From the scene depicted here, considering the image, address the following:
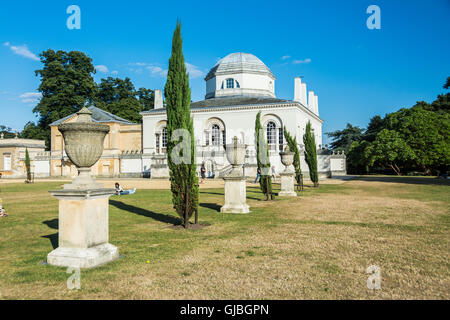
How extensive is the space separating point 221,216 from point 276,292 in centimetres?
620

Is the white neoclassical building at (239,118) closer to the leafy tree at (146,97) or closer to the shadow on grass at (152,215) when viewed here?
the leafy tree at (146,97)

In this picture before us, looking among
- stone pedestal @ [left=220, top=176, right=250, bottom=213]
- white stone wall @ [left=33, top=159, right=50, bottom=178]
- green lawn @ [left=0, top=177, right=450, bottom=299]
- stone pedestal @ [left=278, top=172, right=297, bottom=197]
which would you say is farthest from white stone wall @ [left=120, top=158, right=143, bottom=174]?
stone pedestal @ [left=220, top=176, right=250, bottom=213]

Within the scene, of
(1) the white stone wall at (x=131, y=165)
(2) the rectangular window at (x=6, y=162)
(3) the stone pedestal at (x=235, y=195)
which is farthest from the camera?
(2) the rectangular window at (x=6, y=162)

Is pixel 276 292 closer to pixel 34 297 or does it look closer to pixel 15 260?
pixel 34 297

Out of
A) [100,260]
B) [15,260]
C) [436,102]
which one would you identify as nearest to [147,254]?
[100,260]

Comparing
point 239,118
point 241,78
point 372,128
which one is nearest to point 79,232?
point 239,118

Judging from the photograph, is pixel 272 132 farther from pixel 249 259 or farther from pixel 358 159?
pixel 249 259

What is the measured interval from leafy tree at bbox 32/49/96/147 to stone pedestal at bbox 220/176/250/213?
4820 cm

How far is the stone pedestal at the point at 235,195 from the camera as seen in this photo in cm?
1081

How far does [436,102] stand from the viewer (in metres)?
48.1

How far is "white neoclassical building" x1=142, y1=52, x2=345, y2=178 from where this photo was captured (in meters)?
38.3

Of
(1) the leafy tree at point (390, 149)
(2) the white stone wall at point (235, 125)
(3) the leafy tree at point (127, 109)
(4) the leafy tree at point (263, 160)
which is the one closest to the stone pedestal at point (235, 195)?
(4) the leafy tree at point (263, 160)

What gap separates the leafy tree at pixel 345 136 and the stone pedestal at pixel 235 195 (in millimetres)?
48016

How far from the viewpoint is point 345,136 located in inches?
2233
